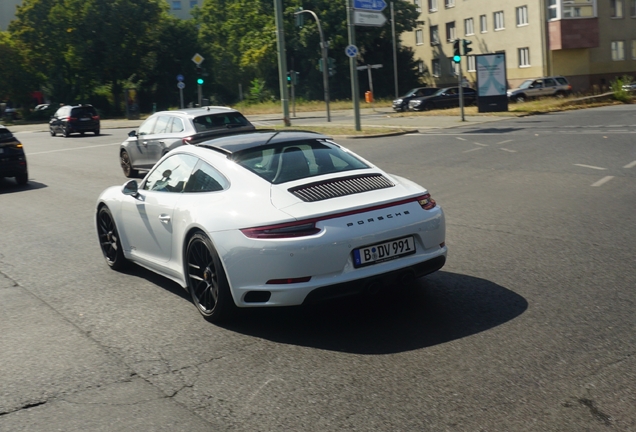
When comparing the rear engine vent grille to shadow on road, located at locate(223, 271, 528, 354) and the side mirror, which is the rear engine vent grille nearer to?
shadow on road, located at locate(223, 271, 528, 354)

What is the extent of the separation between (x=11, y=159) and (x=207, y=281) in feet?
43.3

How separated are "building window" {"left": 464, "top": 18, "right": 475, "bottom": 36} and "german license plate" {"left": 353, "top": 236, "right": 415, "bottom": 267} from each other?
62.8 meters

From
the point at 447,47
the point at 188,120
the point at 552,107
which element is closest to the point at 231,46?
the point at 447,47

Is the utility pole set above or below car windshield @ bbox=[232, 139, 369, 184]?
above

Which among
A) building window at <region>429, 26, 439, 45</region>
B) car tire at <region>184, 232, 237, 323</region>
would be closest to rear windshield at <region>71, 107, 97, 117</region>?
car tire at <region>184, 232, 237, 323</region>

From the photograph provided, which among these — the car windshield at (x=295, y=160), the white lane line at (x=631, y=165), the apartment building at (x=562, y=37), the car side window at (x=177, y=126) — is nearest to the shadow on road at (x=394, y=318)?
the car windshield at (x=295, y=160)

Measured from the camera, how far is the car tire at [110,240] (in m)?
7.97

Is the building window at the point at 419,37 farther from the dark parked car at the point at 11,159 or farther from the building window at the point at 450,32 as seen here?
the dark parked car at the point at 11,159

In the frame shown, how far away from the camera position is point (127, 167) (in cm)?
1891

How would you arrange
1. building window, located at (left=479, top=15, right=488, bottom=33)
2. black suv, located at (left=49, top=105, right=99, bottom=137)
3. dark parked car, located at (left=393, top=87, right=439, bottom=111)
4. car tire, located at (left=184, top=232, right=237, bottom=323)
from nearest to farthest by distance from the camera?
car tire, located at (left=184, top=232, right=237, bottom=323), black suv, located at (left=49, top=105, right=99, bottom=137), dark parked car, located at (left=393, top=87, right=439, bottom=111), building window, located at (left=479, top=15, right=488, bottom=33)

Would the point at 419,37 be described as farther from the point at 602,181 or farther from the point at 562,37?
the point at 602,181

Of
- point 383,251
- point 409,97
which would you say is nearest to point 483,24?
point 409,97

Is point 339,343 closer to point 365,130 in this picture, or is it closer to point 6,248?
point 6,248

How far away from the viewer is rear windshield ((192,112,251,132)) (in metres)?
16.9
